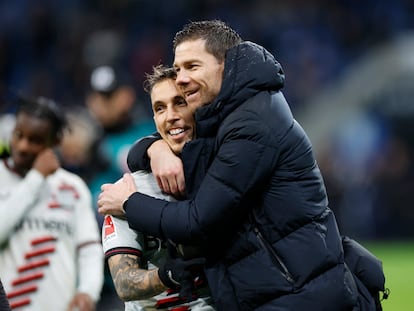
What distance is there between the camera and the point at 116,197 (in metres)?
4.11

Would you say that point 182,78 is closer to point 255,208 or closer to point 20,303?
point 255,208

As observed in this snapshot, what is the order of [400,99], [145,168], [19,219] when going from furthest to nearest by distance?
[400,99], [19,219], [145,168]

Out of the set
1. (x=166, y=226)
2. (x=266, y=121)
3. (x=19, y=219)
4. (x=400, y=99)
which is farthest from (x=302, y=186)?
(x=400, y=99)

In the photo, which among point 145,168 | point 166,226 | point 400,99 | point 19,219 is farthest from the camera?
point 400,99

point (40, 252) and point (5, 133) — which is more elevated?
point (5, 133)

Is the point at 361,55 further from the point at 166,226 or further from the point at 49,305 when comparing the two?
the point at 166,226

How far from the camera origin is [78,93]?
17.2m

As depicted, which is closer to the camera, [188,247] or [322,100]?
[188,247]

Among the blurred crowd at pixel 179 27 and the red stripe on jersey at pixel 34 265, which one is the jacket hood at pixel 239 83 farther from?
the blurred crowd at pixel 179 27

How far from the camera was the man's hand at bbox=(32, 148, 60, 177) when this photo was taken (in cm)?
551

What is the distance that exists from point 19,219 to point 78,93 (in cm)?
1194

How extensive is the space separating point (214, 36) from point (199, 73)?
174 mm

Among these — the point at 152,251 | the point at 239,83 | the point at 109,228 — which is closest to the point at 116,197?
the point at 109,228

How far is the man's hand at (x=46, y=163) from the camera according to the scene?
551 cm
